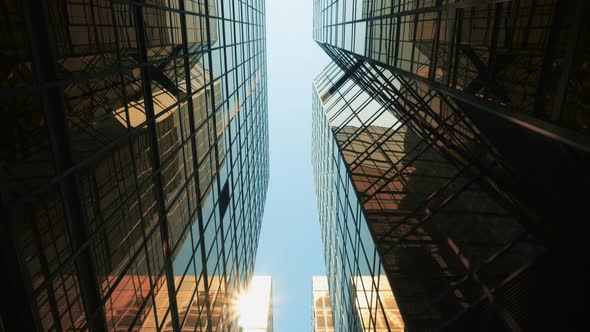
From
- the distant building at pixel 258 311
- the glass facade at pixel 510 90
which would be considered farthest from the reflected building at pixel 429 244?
the distant building at pixel 258 311

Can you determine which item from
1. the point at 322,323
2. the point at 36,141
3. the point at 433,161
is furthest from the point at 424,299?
the point at 322,323

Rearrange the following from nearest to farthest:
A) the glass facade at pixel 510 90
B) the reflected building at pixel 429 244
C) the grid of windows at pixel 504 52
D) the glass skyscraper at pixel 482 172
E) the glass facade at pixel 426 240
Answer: the grid of windows at pixel 504 52, the glass facade at pixel 510 90, the glass skyscraper at pixel 482 172, the reflected building at pixel 429 244, the glass facade at pixel 426 240

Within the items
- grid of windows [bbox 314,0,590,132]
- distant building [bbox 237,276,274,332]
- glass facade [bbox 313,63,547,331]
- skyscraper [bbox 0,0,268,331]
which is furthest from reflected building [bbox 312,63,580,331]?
distant building [bbox 237,276,274,332]

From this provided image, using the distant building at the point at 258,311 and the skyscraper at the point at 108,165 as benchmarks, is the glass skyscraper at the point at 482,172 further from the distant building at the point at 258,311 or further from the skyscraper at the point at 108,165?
the distant building at the point at 258,311

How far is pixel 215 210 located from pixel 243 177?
31.9 ft

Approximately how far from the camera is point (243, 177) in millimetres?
27109

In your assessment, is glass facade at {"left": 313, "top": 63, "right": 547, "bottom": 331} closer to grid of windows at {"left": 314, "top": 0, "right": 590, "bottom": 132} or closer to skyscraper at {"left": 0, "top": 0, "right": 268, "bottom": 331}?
grid of windows at {"left": 314, "top": 0, "right": 590, "bottom": 132}

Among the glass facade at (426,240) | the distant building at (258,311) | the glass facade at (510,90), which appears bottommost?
the distant building at (258,311)

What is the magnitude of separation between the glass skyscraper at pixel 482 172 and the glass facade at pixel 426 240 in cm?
4

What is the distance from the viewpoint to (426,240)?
1105cm

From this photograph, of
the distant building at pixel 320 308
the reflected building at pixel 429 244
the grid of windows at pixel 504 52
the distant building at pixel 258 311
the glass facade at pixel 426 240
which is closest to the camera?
the grid of windows at pixel 504 52

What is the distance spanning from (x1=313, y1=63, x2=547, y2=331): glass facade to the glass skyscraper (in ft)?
0.13

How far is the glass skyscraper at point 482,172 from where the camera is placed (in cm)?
597

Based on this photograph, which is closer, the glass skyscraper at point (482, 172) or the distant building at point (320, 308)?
the glass skyscraper at point (482, 172)
